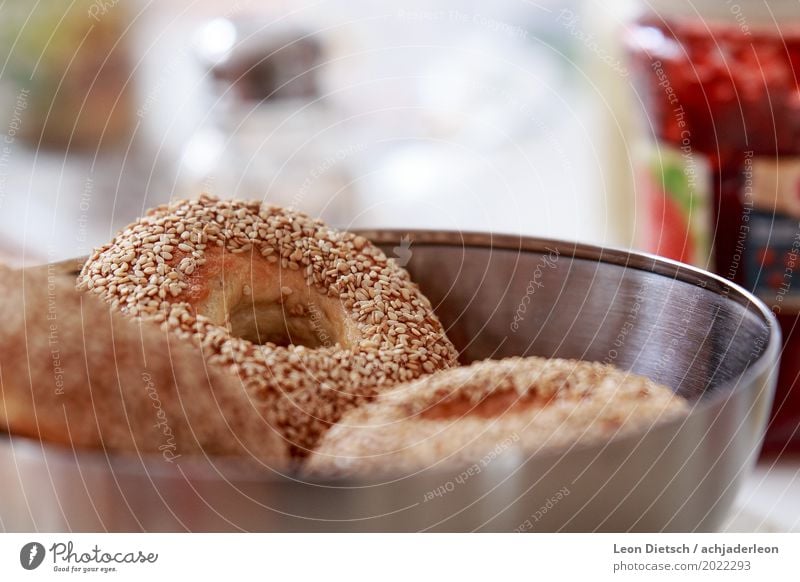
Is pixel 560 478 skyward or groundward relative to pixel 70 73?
groundward

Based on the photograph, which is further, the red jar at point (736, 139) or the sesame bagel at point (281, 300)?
the red jar at point (736, 139)

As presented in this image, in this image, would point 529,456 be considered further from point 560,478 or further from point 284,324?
point 284,324

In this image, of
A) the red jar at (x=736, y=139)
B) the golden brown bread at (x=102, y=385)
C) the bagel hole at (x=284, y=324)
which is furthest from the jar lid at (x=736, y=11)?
the golden brown bread at (x=102, y=385)

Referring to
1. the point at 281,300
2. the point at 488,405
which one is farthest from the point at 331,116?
the point at 488,405

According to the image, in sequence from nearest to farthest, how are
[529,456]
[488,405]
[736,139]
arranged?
[529,456]
[488,405]
[736,139]

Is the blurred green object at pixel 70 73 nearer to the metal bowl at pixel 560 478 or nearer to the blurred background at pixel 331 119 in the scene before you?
the blurred background at pixel 331 119

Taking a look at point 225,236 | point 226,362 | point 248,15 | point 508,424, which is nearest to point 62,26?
point 248,15
